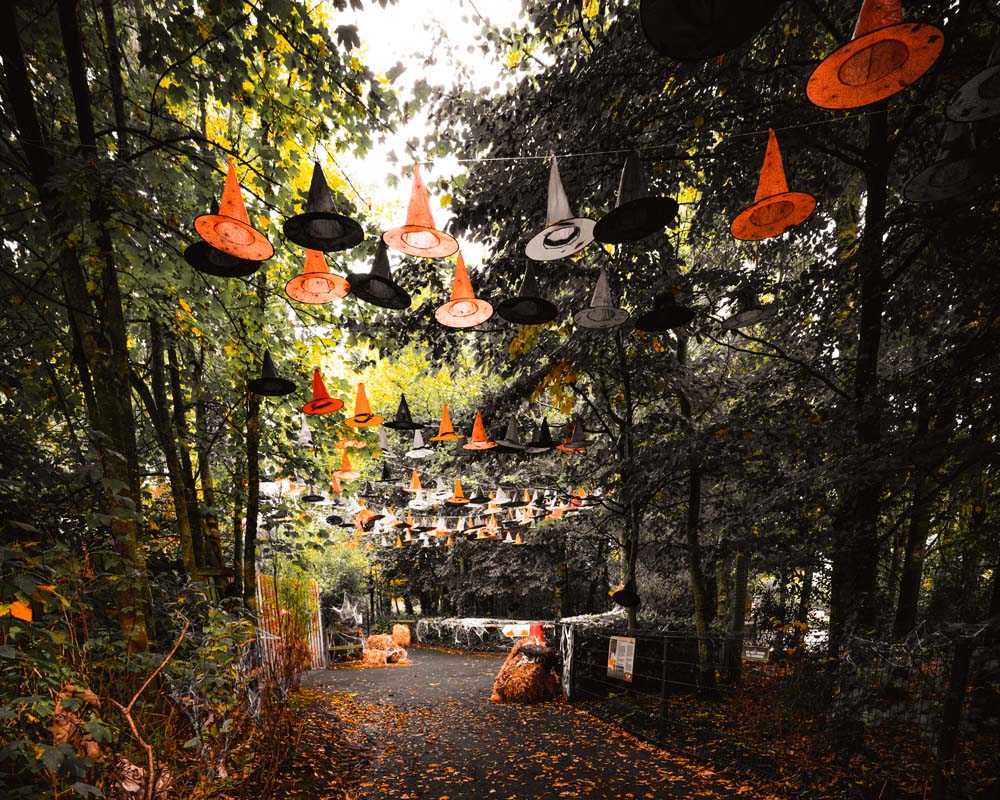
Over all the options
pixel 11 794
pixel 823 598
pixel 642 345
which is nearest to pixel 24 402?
pixel 11 794

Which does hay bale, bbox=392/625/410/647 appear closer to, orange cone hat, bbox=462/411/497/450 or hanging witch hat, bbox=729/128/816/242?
orange cone hat, bbox=462/411/497/450

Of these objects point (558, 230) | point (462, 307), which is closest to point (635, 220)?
point (558, 230)

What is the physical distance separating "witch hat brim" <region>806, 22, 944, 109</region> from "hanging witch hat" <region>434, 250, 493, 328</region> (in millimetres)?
2090

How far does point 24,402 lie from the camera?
4.45 metres

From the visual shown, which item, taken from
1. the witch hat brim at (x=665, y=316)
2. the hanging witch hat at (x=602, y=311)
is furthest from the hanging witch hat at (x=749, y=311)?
the hanging witch hat at (x=602, y=311)

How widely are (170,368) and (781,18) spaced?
759 cm

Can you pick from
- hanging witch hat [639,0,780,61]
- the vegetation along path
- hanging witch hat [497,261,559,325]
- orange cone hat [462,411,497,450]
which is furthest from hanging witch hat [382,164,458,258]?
the vegetation along path

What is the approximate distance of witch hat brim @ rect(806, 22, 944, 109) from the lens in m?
1.82

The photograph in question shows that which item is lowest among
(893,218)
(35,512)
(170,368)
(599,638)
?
(599,638)

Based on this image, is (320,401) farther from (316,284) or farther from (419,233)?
(419,233)

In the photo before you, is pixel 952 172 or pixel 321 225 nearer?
pixel 952 172

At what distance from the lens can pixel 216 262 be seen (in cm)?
325

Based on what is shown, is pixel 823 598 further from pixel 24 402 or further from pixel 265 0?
pixel 24 402

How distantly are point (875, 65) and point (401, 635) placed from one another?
861 inches
